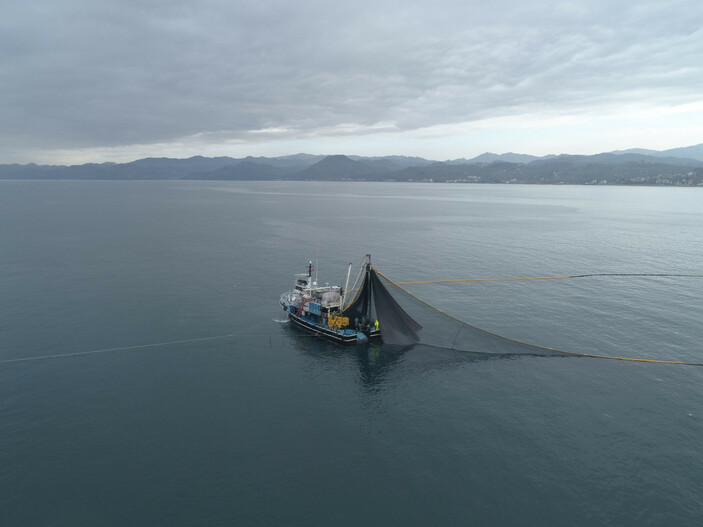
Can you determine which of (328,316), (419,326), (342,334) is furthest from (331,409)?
(328,316)

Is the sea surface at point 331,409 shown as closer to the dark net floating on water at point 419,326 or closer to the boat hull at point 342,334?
the dark net floating on water at point 419,326

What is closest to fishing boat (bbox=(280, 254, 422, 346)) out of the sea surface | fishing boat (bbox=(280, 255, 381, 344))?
fishing boat (bbox=(280, 255, 381, 344))

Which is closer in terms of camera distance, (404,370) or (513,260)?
(404,370)

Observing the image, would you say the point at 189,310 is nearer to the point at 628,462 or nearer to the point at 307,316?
the point at 307,316

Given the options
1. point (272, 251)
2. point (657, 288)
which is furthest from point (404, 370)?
point (272, 251)

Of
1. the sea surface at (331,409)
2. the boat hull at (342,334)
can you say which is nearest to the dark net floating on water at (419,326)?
the sea surface at (331,409)

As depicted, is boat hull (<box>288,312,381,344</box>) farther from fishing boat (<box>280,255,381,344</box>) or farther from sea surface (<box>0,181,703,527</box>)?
sea surface (<box>0,181,703,527</box>)
